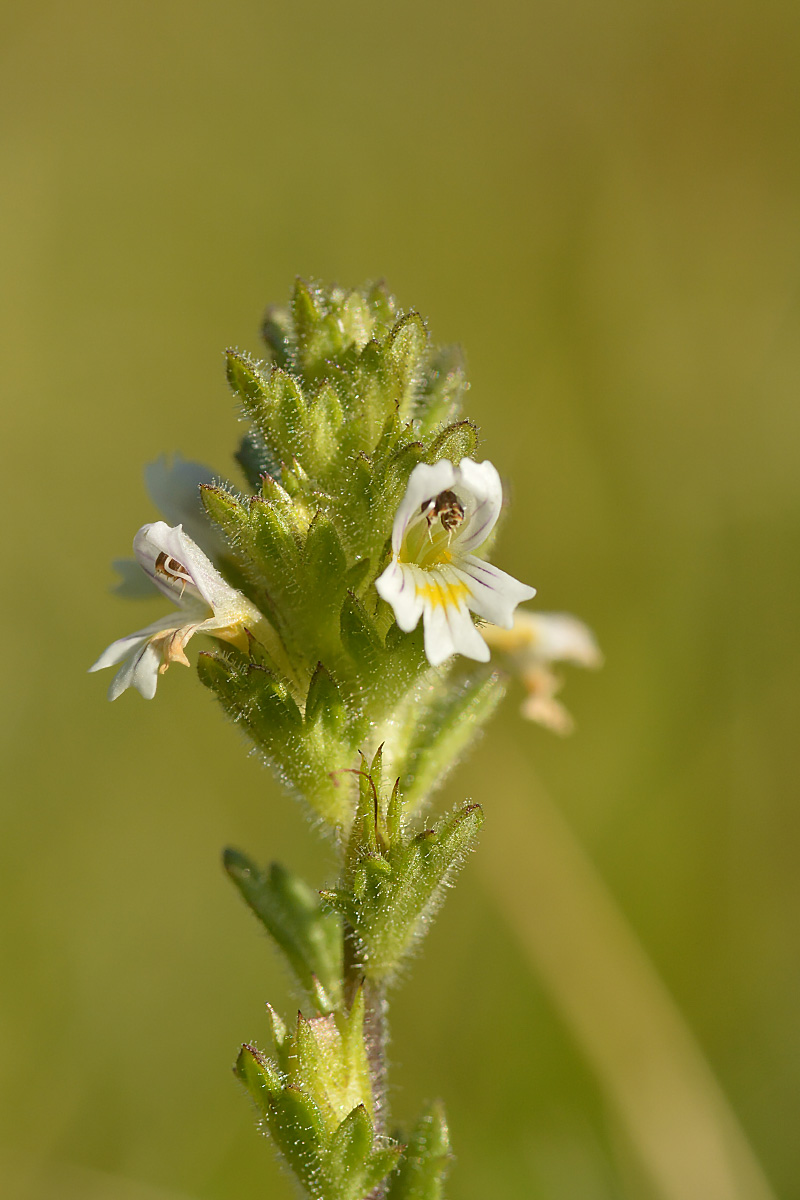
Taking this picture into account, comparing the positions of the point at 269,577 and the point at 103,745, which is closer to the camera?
the point at 269,577

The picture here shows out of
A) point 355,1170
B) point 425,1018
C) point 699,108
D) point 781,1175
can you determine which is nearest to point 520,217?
point 699,108

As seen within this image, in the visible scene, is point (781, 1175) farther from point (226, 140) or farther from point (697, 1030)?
point (226, 140)

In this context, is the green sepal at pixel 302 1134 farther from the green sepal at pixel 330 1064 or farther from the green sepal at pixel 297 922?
the green sepal at pixel 297 922

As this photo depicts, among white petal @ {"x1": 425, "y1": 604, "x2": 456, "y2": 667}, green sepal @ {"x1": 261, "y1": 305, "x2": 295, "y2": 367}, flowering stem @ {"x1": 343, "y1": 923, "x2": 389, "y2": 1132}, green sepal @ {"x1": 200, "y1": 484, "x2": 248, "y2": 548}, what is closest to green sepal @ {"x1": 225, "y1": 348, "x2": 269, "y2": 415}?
green sepal @ {"x1": 261, "y1": 305, "x2": 295, "y2": 367}

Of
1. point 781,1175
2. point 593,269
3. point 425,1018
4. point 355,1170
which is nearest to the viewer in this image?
point 355,1170

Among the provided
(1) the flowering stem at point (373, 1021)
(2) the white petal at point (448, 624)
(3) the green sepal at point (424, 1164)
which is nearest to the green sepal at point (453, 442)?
(2) the white petal at point (448, 624)

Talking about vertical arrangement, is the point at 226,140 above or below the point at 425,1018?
above

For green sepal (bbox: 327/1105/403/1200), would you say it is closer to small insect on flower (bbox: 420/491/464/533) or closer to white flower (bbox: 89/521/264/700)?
white flower (bbox: 89/521/264/700)

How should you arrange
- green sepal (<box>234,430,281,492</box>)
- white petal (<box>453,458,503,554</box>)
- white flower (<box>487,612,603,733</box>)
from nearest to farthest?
white petal (<box>453,458,503,554</box>)
green sepal (<box>234,430,281,492</box>)
white flower (<box>487,612,603,733</box>)
